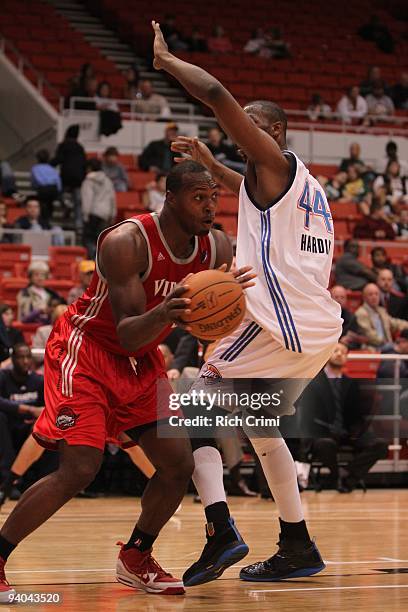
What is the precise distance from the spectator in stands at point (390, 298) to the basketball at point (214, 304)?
9.42 m

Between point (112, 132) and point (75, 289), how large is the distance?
6757mm

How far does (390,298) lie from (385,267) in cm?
130

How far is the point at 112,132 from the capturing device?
18750mm

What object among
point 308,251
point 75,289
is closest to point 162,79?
point 75,289

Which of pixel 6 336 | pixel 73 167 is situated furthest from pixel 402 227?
pixel 6 336

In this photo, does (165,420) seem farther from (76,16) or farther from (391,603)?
(76,16)

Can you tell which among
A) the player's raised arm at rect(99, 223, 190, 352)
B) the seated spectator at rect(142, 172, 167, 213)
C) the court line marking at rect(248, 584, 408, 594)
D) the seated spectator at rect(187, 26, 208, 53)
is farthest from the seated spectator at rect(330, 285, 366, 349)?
the seated spectator at rect(187, 26, 208, 53)

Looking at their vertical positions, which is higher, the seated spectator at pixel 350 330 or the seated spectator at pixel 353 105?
the seated spectator at pixel 353 105

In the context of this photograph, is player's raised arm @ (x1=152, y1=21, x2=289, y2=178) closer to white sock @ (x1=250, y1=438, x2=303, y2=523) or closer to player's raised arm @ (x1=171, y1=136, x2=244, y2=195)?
player's raised arm @ (x1=171, y1=136, x2=244, y2=195)

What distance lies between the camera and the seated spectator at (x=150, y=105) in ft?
64.8

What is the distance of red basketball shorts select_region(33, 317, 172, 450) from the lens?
15.6 feet

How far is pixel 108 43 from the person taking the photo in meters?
23.4

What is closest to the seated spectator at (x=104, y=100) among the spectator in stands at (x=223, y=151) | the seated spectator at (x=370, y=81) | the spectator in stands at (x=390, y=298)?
the spectator in stands at (x=223, y=151)

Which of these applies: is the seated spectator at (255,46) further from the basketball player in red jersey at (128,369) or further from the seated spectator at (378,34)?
the basketball player in red jersey at (128,369)
